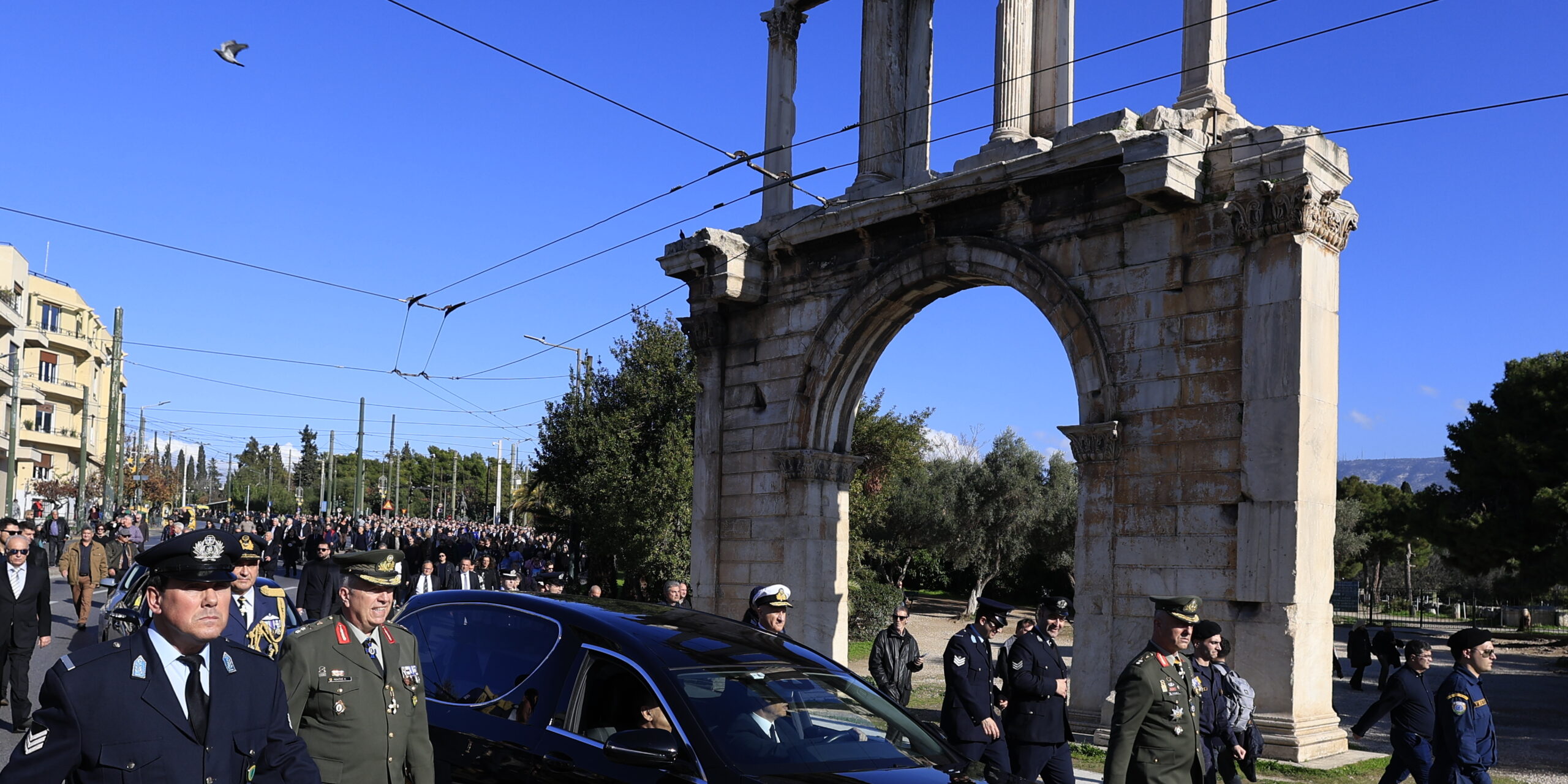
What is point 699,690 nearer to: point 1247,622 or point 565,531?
point 1247,622

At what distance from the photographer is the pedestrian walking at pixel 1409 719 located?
831cm

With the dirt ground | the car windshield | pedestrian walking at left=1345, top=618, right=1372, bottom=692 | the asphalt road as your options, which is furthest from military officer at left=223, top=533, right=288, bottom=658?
pedestrian walking at left=1345, top=618, right=1372, bottom=692

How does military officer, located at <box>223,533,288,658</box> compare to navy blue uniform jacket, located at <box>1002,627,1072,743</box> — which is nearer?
military officer, located at <box>223,533,288,658</box>

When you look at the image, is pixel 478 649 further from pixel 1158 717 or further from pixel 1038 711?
pixel 1038 711

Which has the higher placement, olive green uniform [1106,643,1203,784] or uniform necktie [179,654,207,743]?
uniform necktie [179,654,207,743]

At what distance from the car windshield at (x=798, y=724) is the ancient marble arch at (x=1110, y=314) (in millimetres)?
6924

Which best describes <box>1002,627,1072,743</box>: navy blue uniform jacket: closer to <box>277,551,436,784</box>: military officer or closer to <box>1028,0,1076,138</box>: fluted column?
<box>277,551,436,784</box>: military officer

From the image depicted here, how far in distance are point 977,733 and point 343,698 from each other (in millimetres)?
4603

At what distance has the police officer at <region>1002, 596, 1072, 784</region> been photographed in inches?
319

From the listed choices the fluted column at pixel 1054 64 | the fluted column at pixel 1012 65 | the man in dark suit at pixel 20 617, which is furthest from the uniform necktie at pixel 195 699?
the fluted column at pixel 1054 64

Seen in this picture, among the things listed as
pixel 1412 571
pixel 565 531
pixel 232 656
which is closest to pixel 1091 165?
pixel 232 656

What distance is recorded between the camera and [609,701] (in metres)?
5.27

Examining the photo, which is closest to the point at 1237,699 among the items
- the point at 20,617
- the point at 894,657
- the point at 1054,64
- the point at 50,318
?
the point at 894,657

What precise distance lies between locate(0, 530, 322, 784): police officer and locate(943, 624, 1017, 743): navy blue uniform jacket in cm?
529
